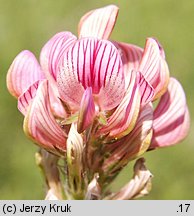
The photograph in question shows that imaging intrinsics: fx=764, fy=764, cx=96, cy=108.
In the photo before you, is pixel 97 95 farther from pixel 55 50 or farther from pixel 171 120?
pixel 171 120

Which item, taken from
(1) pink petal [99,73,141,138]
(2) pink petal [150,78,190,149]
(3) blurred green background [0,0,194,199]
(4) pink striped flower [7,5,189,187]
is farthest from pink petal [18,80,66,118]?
(3) blurred green background [0,0,194,199]

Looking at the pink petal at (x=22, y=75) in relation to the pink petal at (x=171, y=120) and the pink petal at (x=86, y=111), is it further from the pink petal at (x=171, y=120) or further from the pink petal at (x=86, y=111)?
the pink petal at (x=171, y=120)

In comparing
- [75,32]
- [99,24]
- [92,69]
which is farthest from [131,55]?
[75,32]

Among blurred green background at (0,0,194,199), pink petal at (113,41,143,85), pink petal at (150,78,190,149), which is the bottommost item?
pink petal at (150,78,190,149)

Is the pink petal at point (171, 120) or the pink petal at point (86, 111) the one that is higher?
the pink petal at point (171, 120)

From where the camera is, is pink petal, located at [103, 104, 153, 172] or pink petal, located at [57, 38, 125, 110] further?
pink petal, located at [103, 104, 153, 172]

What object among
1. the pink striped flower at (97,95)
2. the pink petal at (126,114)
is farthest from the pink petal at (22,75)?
the pink petal at (126,114)

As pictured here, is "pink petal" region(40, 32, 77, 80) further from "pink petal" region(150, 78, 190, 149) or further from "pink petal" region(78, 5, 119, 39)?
"pink petal" region(150, 78, 190, 149)

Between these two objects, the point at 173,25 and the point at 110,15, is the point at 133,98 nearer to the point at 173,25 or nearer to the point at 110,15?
the point at 110,15
